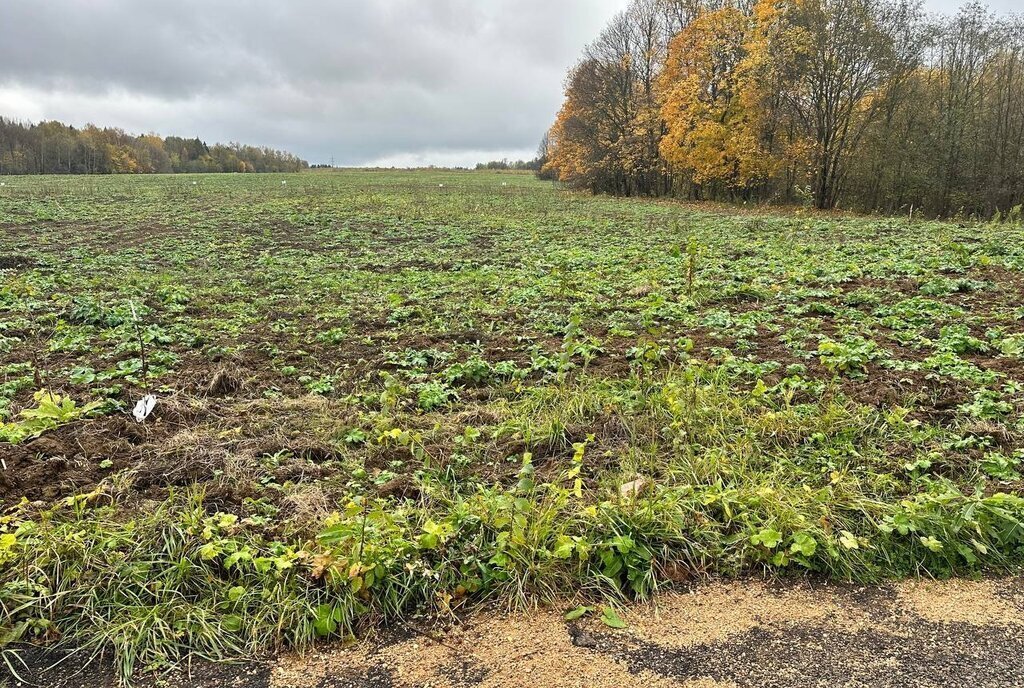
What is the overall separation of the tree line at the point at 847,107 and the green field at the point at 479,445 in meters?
14.4

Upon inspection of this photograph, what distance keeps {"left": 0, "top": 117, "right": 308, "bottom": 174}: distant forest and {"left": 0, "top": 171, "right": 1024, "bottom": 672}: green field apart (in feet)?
242

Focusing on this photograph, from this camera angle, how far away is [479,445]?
3.49 m

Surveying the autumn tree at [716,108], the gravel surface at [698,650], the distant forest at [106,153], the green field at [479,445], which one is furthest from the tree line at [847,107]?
the distant forest at [106,153]

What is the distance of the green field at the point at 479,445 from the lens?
2350mm

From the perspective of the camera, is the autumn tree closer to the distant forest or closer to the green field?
the green field

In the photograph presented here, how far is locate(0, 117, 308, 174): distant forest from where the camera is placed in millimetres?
63062

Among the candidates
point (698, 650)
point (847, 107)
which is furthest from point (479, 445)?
point (847, 107)

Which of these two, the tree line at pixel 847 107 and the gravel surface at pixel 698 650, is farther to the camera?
the tree line at pixel 847 107

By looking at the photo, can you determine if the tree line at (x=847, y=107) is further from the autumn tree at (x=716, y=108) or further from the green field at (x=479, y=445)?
the green field at (x=479, y=445)

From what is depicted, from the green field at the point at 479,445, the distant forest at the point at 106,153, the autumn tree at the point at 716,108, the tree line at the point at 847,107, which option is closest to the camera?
the green field at the point at 479,445

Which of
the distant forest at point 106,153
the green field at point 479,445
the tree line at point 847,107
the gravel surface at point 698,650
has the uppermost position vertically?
the distant forest at point 106,153

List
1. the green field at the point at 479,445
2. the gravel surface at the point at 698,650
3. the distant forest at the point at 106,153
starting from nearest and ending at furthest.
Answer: the gravel surface at the point at 698,650, the green field at the point at 479,445, the distant forest at the point at 106,153

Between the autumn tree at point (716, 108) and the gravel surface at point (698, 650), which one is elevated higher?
the autumn tree at point (716, 108)

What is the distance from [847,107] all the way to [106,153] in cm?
7845
